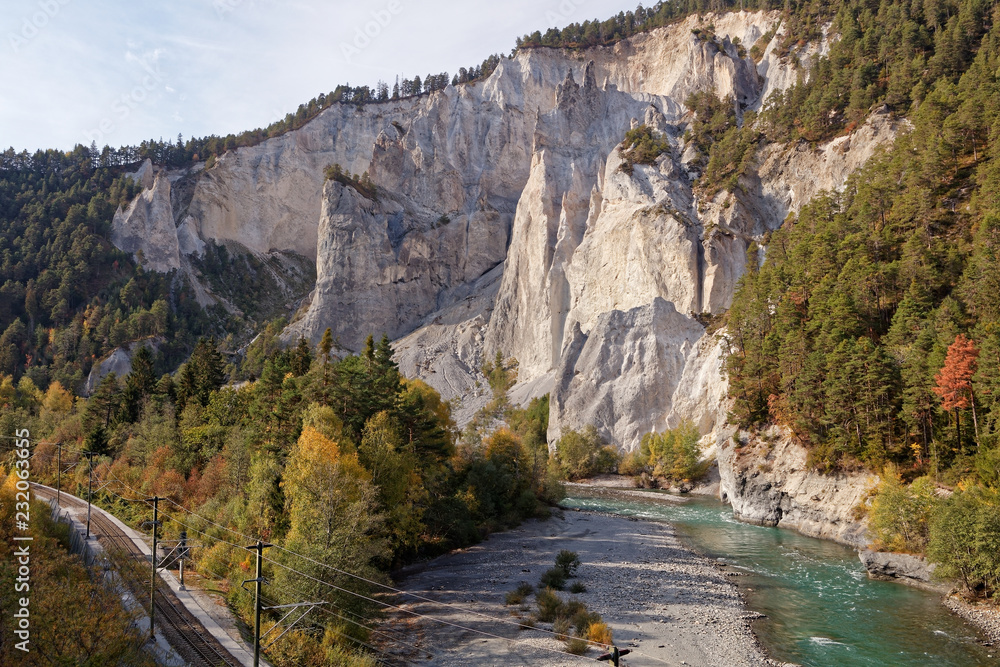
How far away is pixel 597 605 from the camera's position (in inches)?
1043

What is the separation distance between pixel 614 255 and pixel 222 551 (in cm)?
7441

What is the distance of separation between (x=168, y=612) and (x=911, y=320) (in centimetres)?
4379

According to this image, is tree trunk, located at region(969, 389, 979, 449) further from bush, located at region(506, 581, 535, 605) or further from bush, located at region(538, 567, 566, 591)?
bush, located at region(506, 581, 535, 605)

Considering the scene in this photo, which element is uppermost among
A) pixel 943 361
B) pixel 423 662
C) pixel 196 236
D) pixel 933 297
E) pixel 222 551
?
pixel 196 236

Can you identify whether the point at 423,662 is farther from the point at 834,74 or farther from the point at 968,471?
the point at 834,74

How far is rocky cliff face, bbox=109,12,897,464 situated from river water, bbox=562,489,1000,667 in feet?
75.9

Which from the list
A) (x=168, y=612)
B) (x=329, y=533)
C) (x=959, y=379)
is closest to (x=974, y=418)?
(x=959, y=379)

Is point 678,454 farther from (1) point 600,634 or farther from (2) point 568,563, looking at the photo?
(1) point 600,634

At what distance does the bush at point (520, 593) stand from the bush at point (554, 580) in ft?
2.44

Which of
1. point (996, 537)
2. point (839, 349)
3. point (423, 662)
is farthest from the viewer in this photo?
point (839, 349)

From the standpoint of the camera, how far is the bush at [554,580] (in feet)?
94.9

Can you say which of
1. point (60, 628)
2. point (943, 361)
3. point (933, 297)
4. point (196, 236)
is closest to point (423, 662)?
point (60, 628)

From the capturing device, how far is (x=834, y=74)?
82312 millimetres

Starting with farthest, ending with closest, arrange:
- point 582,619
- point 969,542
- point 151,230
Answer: point 151,230, point 969,542, point 582,619
